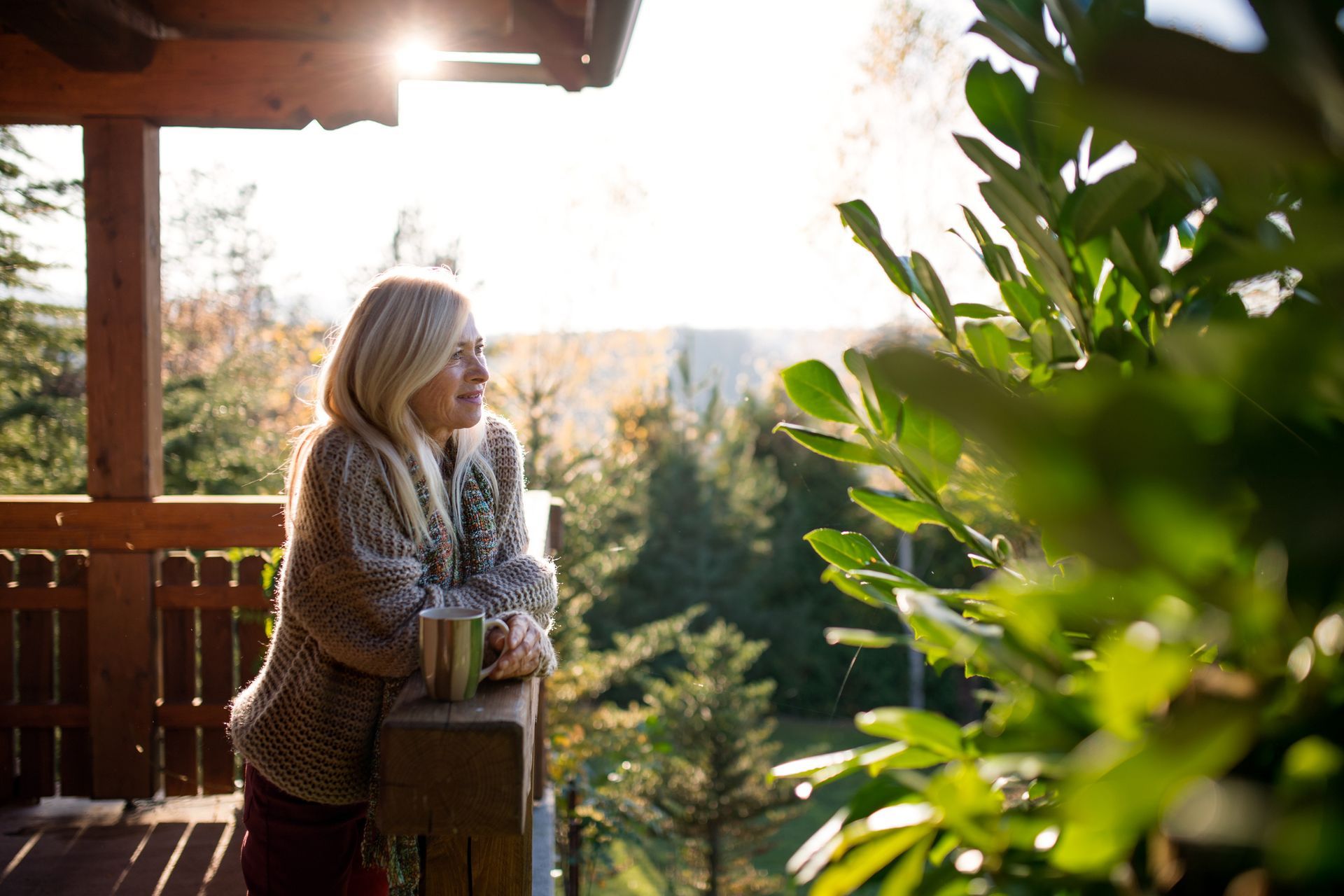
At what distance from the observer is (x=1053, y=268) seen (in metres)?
0.60

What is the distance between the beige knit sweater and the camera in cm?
146

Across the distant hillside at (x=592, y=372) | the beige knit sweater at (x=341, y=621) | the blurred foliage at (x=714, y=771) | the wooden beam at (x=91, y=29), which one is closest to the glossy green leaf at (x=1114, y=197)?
the beige knit sweater at (x=341, y=621)

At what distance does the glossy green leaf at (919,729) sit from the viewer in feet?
1.29

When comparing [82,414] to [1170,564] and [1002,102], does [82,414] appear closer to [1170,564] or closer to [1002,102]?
[1002,102]

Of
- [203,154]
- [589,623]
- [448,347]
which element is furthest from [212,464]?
[589,623]

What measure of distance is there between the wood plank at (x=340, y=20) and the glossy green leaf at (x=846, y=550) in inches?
114

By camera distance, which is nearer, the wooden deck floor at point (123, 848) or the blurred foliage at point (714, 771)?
the wooden deck floor at point (123, 848)

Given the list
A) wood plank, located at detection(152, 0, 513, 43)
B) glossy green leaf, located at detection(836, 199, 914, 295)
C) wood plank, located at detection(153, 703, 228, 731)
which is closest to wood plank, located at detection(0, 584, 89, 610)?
wood plank, located at detection(153, 703, 228, 731)

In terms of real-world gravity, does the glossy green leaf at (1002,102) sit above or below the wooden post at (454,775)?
above

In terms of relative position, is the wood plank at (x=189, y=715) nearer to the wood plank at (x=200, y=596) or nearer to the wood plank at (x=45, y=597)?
the wood plank at (x=200, y=596)

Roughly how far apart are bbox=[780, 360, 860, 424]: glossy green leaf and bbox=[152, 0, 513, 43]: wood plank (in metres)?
2.86

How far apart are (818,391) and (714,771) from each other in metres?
8.25

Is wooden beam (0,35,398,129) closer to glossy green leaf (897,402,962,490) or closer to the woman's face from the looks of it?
the woman's face

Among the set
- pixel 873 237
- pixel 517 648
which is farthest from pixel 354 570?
pixel 873 237
